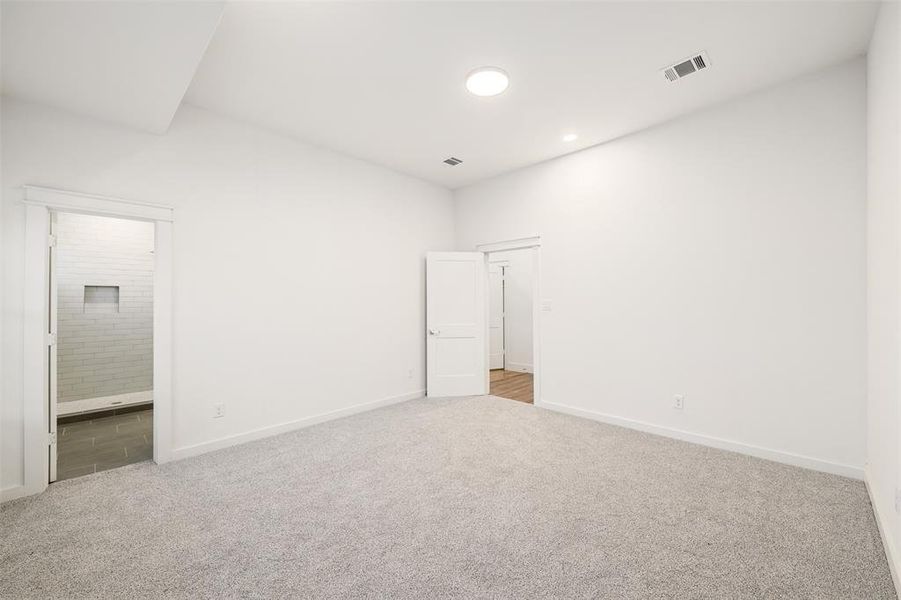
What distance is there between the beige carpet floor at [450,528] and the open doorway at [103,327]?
1.96 m

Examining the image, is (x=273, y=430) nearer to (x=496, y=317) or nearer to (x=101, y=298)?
(x=101, y=298)

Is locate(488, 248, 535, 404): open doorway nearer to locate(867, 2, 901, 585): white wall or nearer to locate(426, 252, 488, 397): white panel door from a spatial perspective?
locate(426, 252, 488, 397): white panel door

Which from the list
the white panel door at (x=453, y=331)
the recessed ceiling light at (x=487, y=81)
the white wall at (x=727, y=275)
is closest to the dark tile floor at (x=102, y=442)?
the white panel door at (x=453, y=331)

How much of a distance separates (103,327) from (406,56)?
16.3 feet

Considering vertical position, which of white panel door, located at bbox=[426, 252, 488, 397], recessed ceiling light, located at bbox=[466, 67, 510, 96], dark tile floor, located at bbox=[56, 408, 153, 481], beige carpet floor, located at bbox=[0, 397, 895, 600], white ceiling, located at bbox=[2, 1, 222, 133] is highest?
recessed ceiling light, located at bbox=[466, 67, 510, 96]

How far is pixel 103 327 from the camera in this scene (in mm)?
4406

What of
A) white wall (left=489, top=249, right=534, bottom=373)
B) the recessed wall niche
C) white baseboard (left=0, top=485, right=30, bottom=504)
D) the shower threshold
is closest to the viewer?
white baseboard (left=0, top=485, right=30, bottom=504)

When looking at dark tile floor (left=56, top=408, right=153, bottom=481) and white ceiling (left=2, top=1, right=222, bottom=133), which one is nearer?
white ceiling (left=2, top=1, right=222, bottom=133)

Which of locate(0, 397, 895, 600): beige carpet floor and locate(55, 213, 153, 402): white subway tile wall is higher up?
locate(55, 213, 153, 402): white subway tile wall

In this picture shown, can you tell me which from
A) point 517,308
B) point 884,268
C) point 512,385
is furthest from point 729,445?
point 517,308

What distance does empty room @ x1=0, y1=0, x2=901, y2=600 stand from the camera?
5.77ft

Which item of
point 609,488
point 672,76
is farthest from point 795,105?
point 609,488

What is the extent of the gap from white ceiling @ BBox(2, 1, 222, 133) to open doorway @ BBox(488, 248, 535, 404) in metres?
5.36

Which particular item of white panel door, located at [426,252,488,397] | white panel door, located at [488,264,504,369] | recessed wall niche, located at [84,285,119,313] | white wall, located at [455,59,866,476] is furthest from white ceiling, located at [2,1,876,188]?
white panel door, located at [488,264,504,369]
